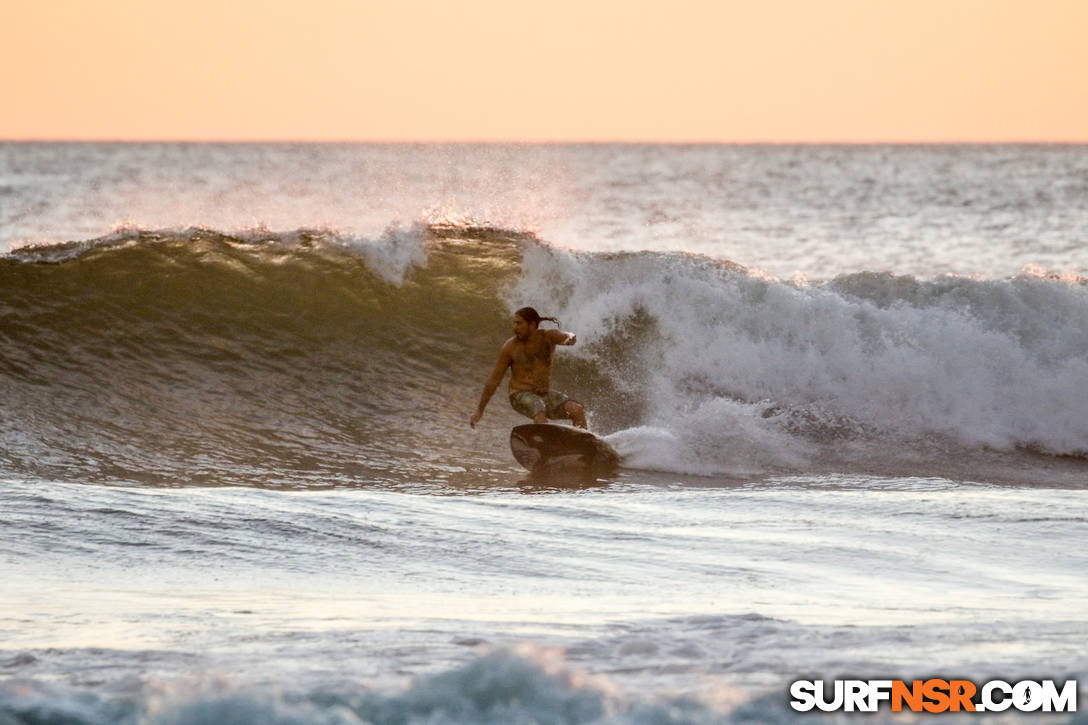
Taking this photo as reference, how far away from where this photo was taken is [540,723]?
422cm

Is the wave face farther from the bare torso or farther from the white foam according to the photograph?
the bare torso

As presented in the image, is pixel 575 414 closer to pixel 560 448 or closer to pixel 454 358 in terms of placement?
pixel 560 448

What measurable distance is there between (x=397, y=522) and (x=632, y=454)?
143 inches

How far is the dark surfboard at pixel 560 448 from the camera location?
10.7m

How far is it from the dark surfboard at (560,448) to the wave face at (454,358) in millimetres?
592

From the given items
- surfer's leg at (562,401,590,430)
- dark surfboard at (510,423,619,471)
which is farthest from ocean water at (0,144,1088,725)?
surfer's leg at (562,401,590,430)

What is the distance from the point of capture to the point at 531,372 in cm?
1120

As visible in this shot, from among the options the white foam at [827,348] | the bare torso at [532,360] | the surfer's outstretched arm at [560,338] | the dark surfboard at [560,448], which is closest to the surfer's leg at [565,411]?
the bare torso at [532,360]

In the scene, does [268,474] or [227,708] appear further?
[268,474]

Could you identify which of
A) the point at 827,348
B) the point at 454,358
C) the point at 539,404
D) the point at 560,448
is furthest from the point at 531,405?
the point at 827,348

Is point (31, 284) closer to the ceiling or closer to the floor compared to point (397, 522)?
closer to the ceiling

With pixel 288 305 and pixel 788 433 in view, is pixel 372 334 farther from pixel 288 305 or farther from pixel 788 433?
pixel 788 433

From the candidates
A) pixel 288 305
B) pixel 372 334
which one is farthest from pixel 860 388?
pixel 288 305

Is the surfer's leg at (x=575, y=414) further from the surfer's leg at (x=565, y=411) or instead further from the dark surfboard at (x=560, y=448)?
the dark surfboard at (x=560, y=448)
